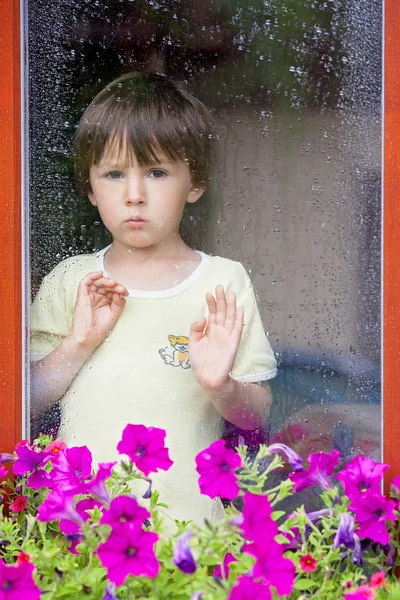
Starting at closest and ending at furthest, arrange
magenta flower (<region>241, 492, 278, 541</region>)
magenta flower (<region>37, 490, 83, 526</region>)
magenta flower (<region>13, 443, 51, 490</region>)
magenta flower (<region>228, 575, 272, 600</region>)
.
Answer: magenta flower (<region>228, 575, 272, 600</region>)
magenta flower (<region>241, 492, 278, 541</region>)
magenta flower (<region>37, 490, 83, 526</region>)
magenta flower (<region>13, 443, 51, 490</region>)

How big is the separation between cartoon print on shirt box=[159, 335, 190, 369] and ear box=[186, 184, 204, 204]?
0.33 m

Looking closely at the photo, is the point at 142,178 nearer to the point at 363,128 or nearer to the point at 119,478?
the point at 363,128

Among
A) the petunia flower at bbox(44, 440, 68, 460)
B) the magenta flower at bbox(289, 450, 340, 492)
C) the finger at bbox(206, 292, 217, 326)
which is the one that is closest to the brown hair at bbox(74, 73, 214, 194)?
the finger at bbox(206, 292, 217, 326)

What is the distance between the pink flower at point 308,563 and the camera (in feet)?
4.41

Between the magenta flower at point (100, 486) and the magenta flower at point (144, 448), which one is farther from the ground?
the magenta flower at point (144, 448)

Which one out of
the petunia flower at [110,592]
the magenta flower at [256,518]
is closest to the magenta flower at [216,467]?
the magenta flower at [256,518]

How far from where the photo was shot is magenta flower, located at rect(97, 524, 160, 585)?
Answer: 4.06ft

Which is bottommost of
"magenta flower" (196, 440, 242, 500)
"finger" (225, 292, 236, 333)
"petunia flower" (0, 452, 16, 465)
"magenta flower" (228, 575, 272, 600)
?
"magenta flower" (228, 575, 272, 600)

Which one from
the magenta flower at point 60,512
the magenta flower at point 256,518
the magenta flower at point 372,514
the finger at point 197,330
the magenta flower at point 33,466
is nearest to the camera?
the magenta flower at point 256,518

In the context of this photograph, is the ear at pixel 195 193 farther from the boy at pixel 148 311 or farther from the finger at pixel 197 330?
the finger at pixel 197 330

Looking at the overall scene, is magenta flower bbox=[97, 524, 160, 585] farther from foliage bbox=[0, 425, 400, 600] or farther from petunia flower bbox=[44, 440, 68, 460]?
petunia flower bbox=[44, 440, 68, 460]

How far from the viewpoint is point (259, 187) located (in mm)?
1834

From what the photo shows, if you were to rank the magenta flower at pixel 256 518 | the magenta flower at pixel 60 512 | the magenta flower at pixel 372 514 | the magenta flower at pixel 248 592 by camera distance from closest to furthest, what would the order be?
the magenta flower at pixel 248 592, the magenta flower at pixel 256 518, the magenta flower at pixel 60 512, the magenta flower at pixel 372 514

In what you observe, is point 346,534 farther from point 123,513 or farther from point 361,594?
point 123,513
